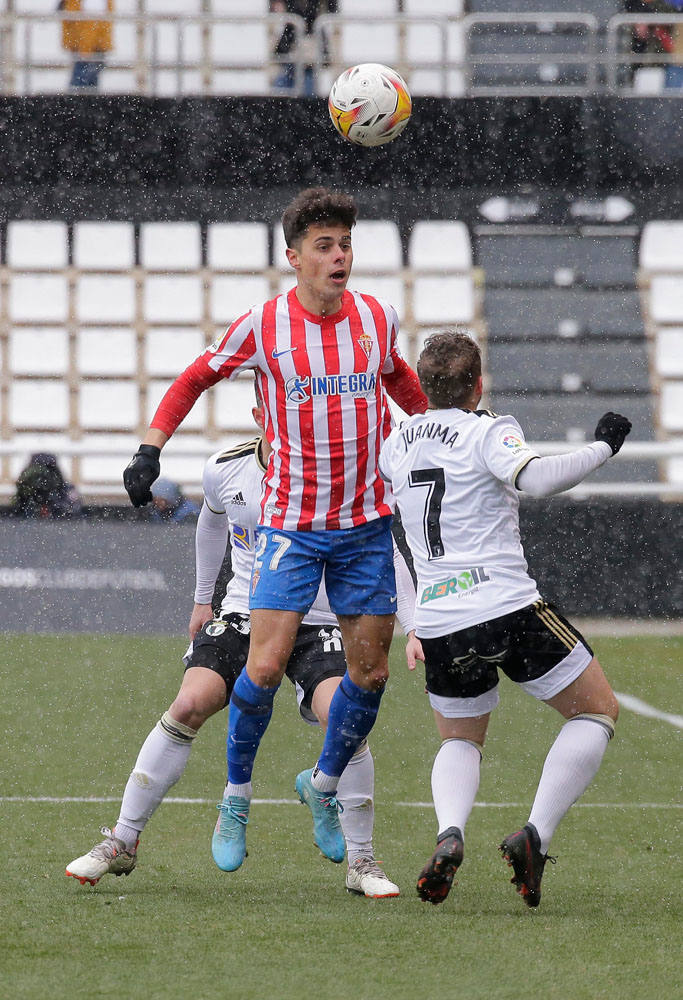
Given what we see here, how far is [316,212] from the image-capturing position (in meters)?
4.41

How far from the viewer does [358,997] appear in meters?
3.22

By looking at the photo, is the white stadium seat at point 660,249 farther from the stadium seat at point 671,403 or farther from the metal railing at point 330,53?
the metal railing at point 330,53

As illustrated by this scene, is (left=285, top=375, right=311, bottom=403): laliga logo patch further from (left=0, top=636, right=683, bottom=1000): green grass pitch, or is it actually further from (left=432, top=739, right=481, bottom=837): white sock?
(left=0, top=636, right=683, bottom=1000): green grass pitch

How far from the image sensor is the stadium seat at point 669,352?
57.2 ft

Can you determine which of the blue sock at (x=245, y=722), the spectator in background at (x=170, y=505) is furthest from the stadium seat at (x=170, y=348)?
the blue sock at (x=245, y=722)

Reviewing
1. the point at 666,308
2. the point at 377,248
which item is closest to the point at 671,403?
the point at 666,308

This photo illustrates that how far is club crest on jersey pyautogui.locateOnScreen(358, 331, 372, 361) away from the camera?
14.6ft

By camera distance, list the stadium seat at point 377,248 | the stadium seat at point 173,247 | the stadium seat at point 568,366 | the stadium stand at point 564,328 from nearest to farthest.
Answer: the stadium stand at point 564,328
the stadium seat at point 568,366
the stadium seat at point 377,248
the stadium seat at point 173,247

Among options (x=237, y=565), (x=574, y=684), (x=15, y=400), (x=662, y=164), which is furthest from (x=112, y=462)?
(x=574, y=684)

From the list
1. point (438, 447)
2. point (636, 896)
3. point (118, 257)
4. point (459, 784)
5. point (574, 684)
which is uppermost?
point (118, 257)

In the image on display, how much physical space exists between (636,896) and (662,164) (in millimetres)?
13010

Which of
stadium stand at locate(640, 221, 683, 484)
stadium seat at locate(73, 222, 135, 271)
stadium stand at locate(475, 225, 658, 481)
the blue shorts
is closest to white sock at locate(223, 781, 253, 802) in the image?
the blue shorts

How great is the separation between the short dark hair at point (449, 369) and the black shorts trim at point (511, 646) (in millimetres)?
605

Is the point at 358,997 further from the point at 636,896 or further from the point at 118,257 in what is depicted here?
the point at 118,257
